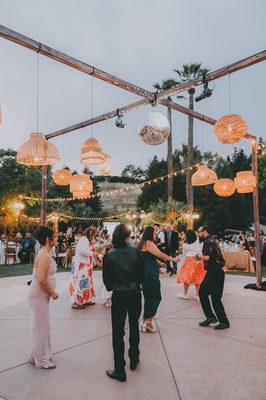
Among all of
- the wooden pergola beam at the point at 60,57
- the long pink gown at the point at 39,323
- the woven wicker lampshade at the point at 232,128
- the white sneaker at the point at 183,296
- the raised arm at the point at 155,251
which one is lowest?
the white sneaker at the point at 183,296

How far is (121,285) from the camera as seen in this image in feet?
10.7

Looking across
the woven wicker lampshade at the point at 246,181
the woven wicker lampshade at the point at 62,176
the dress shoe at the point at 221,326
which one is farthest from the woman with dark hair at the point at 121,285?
the woven wicker lampshade at the point at 62,176

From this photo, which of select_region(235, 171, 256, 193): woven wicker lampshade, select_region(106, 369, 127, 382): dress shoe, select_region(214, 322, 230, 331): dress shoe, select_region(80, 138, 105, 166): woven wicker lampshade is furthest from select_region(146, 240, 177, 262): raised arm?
select_region(235, 171, 256, 193): woven wicker lampshade

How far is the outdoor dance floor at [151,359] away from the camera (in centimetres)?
301

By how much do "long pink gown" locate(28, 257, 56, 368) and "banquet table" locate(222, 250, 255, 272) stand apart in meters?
9.94

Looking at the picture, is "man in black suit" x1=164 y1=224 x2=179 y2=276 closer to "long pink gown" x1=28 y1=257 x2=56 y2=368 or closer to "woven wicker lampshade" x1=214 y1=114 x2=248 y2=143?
"woven wicker lampshade" x1=214 y1=114 x2=248 y2=143

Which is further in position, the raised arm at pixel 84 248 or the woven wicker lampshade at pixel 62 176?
the woven wicker lampshade at pixel 62 176

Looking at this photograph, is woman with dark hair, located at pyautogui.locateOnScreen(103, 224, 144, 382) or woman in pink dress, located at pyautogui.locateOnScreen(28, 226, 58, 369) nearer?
woman with dark hair, located at pyautogui.locateOnScreen(103, 224, 144, 382)

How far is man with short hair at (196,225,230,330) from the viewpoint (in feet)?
16.0

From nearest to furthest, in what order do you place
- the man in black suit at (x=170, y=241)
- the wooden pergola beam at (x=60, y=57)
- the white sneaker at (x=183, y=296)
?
the wooden pergola beam at (x=60, y=57) → the white sneaker at (x=183, y=296) → the man in black suit at (x=170, y=241)

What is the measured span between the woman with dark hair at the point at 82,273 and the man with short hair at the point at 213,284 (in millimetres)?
2227

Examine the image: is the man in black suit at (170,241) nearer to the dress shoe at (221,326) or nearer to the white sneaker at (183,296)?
the white sneaker at (183,296)

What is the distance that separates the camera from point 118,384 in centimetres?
315

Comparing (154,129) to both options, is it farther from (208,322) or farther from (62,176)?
(62,176)
